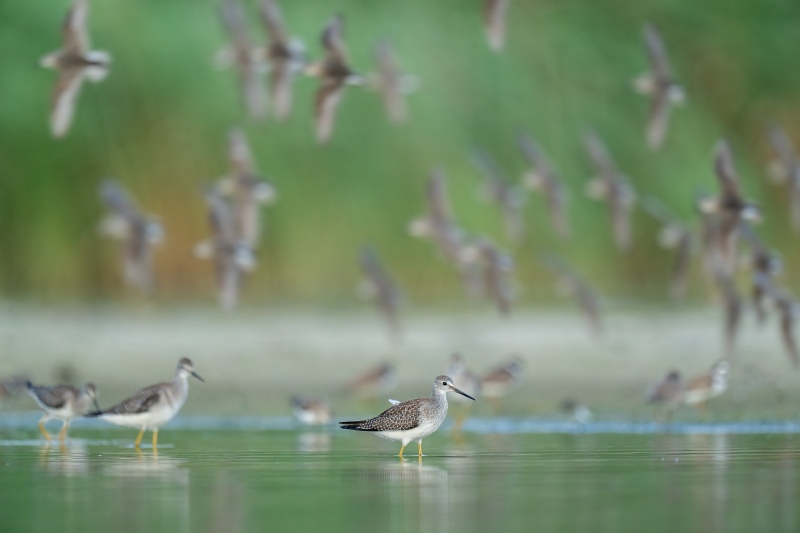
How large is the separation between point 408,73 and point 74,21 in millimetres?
16748

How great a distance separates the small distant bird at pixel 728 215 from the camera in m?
27.2

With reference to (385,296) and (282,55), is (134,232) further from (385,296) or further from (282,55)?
(385,296)

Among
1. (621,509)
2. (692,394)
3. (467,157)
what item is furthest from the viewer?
(467,157)

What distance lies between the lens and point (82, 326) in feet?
105

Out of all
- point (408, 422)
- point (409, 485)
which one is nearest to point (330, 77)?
point (408, 422)

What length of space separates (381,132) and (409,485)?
93.2 feet

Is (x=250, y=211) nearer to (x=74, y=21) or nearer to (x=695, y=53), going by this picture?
(x=74, y=21)

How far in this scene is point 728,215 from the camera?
91.2ft

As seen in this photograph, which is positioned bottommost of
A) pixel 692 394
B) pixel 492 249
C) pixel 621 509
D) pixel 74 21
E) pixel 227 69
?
pixel 621 509

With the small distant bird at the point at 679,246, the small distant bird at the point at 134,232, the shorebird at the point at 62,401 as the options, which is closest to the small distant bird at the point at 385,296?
the small distant bird at the point at 134,232

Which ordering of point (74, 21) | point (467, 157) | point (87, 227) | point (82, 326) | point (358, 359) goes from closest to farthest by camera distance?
point (74, 21), point (358, 359), point (82, 326), point (87, 227), point (467, 157)

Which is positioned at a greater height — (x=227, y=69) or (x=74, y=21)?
(x=227, y=69)

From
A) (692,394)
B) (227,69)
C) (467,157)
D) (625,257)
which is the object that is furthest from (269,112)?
(692,394)

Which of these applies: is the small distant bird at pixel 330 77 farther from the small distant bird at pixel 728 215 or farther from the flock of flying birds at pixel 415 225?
the small distant bird at pixel 728 215
